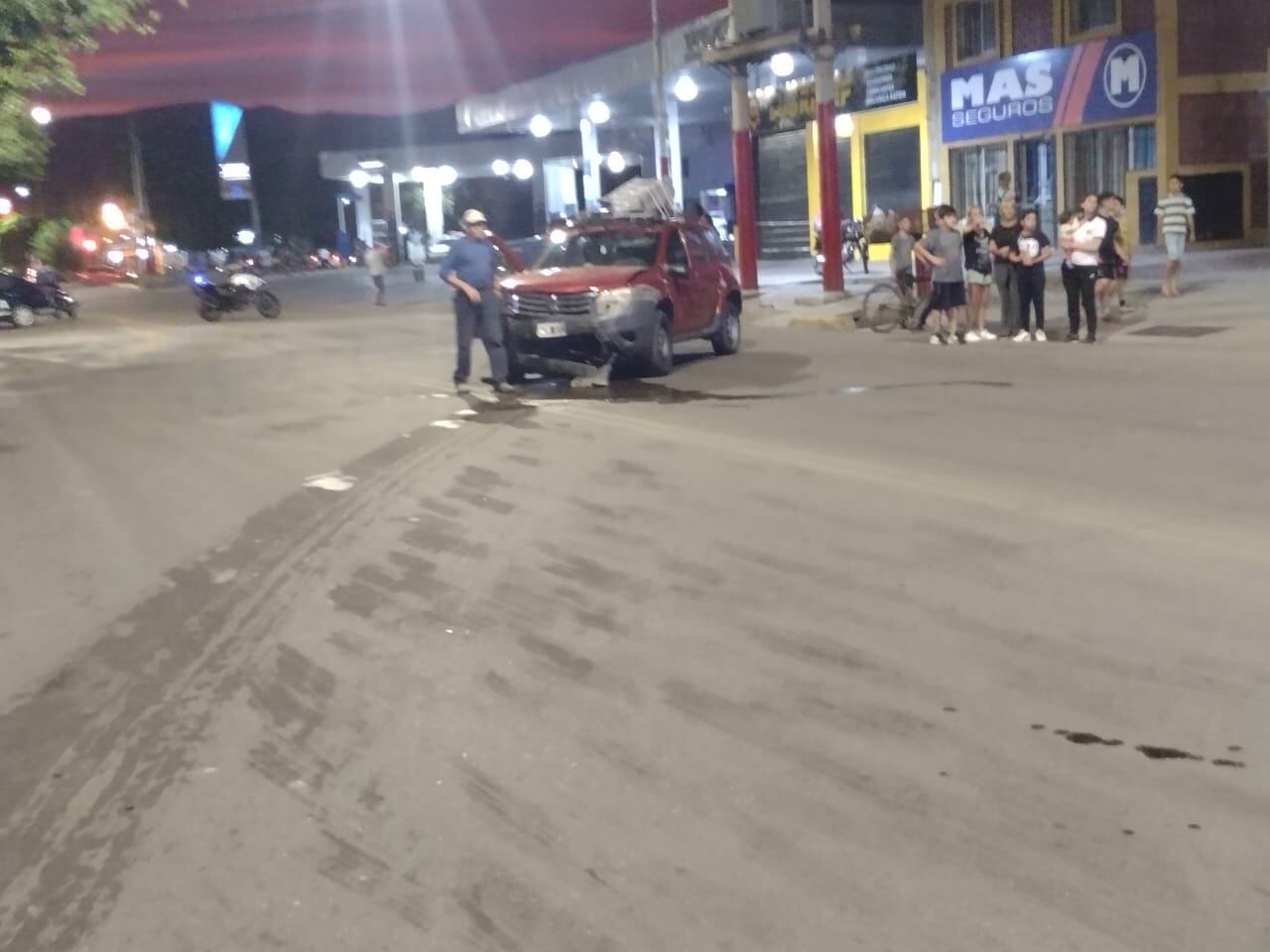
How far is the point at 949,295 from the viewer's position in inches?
696

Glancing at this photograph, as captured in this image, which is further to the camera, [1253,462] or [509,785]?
[1253,462]

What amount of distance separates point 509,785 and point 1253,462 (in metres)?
6.53

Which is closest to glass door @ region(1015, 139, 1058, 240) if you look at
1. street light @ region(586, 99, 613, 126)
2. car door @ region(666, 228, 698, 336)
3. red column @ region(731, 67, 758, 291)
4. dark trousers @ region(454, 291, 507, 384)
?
red column @ region(731, 67, 758, 291)

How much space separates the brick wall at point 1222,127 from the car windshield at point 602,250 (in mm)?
16769

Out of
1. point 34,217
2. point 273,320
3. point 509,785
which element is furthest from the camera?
point 34,217

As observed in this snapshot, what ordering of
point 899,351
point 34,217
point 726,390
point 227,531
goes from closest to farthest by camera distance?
point 227,531, point 726,390, point 899,351, point 34,217

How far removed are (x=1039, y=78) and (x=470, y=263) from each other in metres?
21.1

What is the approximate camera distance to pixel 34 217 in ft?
243

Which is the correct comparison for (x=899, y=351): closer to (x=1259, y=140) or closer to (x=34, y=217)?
(x=1259, y=140)

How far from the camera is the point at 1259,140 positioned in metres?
29.7

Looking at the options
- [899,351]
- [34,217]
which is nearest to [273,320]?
[899,351]

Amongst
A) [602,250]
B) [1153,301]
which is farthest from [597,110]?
[602,250]

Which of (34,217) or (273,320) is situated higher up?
(34,217)

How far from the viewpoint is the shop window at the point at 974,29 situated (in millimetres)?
33188
